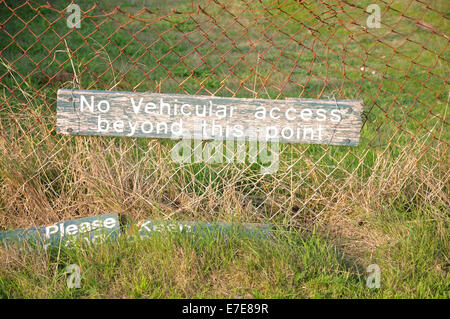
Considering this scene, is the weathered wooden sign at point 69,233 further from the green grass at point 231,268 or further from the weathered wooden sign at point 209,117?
the weathered wooden sign at point 209,117

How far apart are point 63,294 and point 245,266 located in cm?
84

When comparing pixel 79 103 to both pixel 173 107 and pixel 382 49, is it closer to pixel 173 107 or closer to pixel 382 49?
pixel 173 107

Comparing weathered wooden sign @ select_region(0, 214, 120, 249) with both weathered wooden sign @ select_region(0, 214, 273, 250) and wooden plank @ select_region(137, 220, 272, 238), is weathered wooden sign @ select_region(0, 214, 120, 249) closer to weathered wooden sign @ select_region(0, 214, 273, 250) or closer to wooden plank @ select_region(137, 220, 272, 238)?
weathered wooden sign @ select_region(0, 214, 273, 250)

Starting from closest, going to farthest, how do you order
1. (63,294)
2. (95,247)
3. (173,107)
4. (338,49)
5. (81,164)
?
1. (63,294)
2. (95,247)
3. (173,107)
4. (81,164)
5. (338,49)

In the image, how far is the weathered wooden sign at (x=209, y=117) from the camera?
2355 mm

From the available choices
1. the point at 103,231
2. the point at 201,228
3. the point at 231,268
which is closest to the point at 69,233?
the point at 103,231

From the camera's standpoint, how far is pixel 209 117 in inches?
93.2

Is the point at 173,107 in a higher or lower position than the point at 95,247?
higher

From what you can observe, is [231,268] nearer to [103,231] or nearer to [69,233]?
[103,231]

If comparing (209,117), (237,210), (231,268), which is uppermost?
(209,117)

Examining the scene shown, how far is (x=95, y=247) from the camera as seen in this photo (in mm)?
2129

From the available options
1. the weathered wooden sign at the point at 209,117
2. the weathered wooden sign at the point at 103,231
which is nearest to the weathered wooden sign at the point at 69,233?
the weathered wooden sign at the point at 103,231

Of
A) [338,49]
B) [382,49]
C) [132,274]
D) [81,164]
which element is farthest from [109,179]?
[382,49]

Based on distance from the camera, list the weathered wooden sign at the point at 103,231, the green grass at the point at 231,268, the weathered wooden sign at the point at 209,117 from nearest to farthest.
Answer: the green grass at the point at 231,268 < the weathered wooden sign at the point at 103,231 < the weathered wooden sign at the point at 209,117
